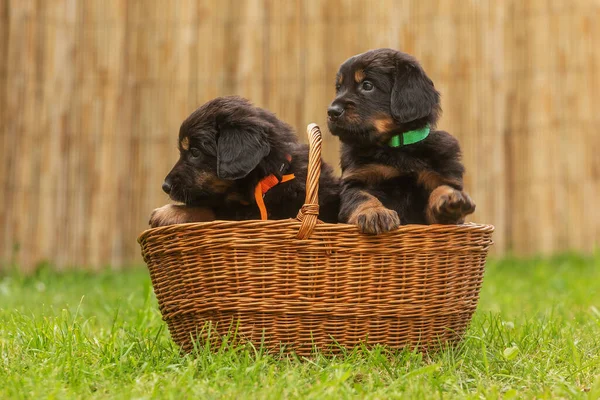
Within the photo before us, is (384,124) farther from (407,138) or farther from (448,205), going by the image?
(448,205)

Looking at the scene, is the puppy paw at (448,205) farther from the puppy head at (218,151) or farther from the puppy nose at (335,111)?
the puppy head at (218,151)

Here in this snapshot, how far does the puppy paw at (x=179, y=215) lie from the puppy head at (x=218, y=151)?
0.03m

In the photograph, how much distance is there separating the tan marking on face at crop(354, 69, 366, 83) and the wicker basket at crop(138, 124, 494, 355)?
0.48 m

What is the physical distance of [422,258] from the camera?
2838 millimetres

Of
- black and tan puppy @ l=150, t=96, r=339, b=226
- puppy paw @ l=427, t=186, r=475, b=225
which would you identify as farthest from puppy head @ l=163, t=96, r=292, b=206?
puppy paw @ l=427, t=186, r=475, b=225

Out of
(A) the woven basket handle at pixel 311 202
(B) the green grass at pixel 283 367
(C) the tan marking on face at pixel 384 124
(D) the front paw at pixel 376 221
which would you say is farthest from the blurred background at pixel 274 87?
(D) the front paw at pixel 376 221

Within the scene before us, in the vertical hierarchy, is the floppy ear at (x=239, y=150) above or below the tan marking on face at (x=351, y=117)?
below

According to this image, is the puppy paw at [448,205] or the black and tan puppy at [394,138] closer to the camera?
the puppy paw at [448,205]

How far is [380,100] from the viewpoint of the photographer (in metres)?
3.24

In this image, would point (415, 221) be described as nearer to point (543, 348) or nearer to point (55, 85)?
point (543, 348)

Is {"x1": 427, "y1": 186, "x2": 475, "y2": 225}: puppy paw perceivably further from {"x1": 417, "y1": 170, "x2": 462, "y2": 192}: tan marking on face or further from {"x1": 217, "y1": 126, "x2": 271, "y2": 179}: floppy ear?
{"x1": 217, "y1": 126, "x2": 271, "y2": 179}: floppy ear

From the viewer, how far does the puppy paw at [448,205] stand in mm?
2875

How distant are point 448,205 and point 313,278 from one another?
557mm

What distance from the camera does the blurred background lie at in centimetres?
600
